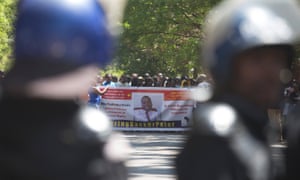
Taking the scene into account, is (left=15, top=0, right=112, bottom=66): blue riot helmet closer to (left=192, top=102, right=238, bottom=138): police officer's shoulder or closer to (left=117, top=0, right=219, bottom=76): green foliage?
(left=192, top=102, right=238, bottom=138): police officer's shoulder

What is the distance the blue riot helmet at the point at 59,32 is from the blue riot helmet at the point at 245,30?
43 centimetres

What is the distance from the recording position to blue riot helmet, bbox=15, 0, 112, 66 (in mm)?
1764

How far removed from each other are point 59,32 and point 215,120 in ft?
1.56

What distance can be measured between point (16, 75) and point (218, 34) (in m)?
0.63

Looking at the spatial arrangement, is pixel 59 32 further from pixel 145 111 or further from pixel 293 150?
pixel 145 111

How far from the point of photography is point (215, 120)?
6.60 ft

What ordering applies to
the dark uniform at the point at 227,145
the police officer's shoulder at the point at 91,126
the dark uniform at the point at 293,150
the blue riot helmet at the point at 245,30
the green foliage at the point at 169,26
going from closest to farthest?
the police officer's shoulder at the point at 91,126, the dark uniform at the point at 227,145, the blue riot helmet at the point at 245,30, the dark uniform at the point at 293,150, the green foliage at the point at 169,26

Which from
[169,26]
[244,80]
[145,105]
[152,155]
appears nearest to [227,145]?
[244,80]

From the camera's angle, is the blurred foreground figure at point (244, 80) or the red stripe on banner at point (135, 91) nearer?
the blurred foreground figure at point (244, 80)

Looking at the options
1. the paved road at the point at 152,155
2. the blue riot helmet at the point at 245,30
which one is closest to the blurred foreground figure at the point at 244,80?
the blue riot helmet at the point at 245,30

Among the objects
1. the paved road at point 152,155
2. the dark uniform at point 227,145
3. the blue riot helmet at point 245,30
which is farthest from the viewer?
the paved road at point 152,155

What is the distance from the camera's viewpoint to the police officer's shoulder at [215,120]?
199 cm

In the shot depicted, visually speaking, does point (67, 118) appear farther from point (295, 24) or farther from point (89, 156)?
point (295, 24)

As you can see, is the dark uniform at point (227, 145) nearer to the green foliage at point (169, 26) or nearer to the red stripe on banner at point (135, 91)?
the red stripe on banner at point (135, 91)
